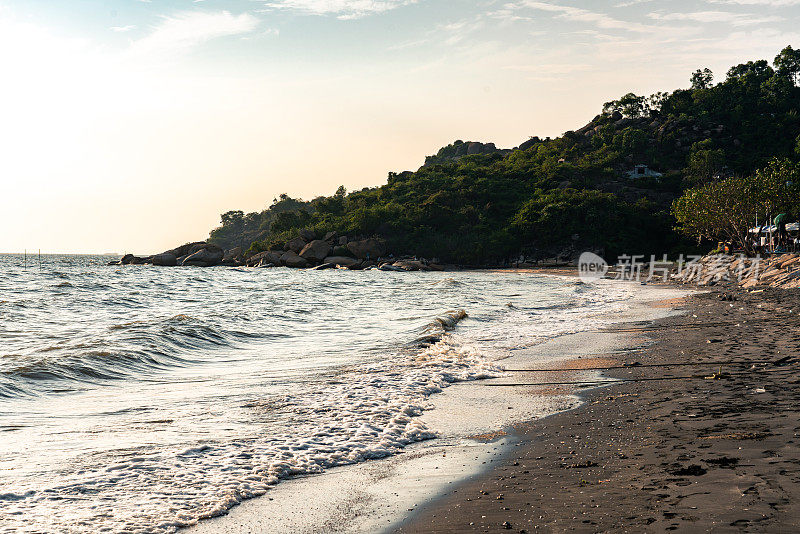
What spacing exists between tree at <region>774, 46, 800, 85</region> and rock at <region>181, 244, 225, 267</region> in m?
115

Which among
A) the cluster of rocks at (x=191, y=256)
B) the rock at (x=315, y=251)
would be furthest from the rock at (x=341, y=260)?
the cluster of rocks at (x=191, y=256)

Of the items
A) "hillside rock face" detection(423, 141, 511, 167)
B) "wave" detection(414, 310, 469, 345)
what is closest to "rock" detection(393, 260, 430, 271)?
"wave" detection(414, 310, 469, 345)

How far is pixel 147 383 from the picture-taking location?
9.96 meters

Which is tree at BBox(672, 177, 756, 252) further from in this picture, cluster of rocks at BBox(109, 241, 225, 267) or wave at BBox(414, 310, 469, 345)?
cluster of rocks at BBox(109, 241, 225, 267)

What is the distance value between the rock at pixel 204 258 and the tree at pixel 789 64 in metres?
115

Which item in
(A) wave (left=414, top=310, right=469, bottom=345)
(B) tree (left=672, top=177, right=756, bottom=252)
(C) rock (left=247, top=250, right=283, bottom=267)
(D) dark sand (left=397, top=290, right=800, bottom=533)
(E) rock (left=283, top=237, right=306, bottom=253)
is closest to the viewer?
(D) dark sand (left=397, top=290, right=800, bottom=533)

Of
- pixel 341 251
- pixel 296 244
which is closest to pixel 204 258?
pixel 296 244

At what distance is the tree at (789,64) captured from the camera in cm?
11306

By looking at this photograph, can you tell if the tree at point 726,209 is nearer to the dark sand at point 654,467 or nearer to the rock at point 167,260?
the dark sand at point 654,467

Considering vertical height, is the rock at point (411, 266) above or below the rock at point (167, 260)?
above

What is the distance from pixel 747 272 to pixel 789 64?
10603 centimetres

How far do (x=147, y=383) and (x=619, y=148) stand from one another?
10649cm

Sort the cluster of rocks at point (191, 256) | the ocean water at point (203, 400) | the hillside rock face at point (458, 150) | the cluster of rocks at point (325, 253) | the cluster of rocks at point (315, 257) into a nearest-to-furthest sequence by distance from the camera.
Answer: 1. the ocean water at point (203, 400)
2. the cluster of rocks at point (315, 257)
3. the cluster of rocks at point (325, 253)
4. the cluster of rocks at point (191, 256)
5. the hillside rock face at point (458, 150)

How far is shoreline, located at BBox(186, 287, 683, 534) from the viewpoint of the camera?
4285 mm
